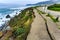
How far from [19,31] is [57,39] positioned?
4458 millimetres

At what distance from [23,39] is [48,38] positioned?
4.82 feet

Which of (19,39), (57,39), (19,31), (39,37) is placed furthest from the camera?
(19,31)

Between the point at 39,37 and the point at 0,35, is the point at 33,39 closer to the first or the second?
the point at 39,37

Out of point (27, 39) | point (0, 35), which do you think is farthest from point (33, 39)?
point (0, 35)

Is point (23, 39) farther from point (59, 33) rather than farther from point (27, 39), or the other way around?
point (59, 33)

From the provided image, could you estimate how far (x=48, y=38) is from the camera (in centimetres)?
1116

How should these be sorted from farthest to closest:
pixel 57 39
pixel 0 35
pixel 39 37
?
pixel 0 35
pixel 39 37
pixel 57 39

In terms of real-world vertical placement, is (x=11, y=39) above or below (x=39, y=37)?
below

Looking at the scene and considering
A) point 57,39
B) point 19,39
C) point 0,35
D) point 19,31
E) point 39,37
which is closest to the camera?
point 57,39

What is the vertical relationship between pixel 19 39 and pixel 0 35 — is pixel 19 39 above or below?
above

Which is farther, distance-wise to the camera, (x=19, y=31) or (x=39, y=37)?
(x=19, y=31)

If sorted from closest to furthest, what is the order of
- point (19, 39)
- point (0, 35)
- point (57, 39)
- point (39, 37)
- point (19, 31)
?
point (57, 39)
point (39, 37)
point (19, 39)
point (19, 31)
point (0, 35)

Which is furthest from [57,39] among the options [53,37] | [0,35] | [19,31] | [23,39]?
[0,35]

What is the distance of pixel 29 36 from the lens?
11820 millimetres
